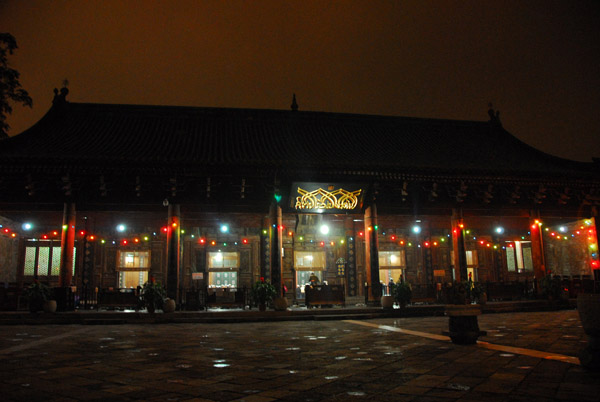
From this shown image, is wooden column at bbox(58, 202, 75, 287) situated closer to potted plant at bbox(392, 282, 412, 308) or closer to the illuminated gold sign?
the illuminated gold sign

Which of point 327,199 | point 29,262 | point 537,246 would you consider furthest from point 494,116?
point 29,262

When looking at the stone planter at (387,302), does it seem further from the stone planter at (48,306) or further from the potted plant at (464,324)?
the stone planter at (48,306)

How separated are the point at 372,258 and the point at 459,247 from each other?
12.4 feet

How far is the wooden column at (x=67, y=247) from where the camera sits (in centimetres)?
1480

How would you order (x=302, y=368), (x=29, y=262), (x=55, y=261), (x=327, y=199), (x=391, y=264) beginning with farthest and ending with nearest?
1. (x=391, y=264)
2. (x=55, y=261)
3. (x=29, y=262)
4. (x=327, y=199)
5. (x=302, y=368)

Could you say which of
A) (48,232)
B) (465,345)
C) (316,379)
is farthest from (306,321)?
(48,232)

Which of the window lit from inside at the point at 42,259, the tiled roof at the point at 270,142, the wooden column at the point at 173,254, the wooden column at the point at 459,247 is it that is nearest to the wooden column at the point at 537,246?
the tiled roof at the point at 270,142

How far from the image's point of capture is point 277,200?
15930 mm

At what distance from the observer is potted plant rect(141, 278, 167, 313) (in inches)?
543

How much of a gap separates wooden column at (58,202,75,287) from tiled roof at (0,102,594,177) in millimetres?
2020

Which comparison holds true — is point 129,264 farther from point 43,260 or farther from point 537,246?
point 537,246

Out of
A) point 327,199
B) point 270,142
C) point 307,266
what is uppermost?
point 270,142

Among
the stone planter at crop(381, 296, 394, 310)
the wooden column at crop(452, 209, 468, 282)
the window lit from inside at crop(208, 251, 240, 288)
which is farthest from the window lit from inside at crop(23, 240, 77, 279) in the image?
the wooden column at crop(452, 209, 468, 282)

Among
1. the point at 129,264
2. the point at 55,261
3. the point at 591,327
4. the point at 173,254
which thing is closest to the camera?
the point at 591,327
